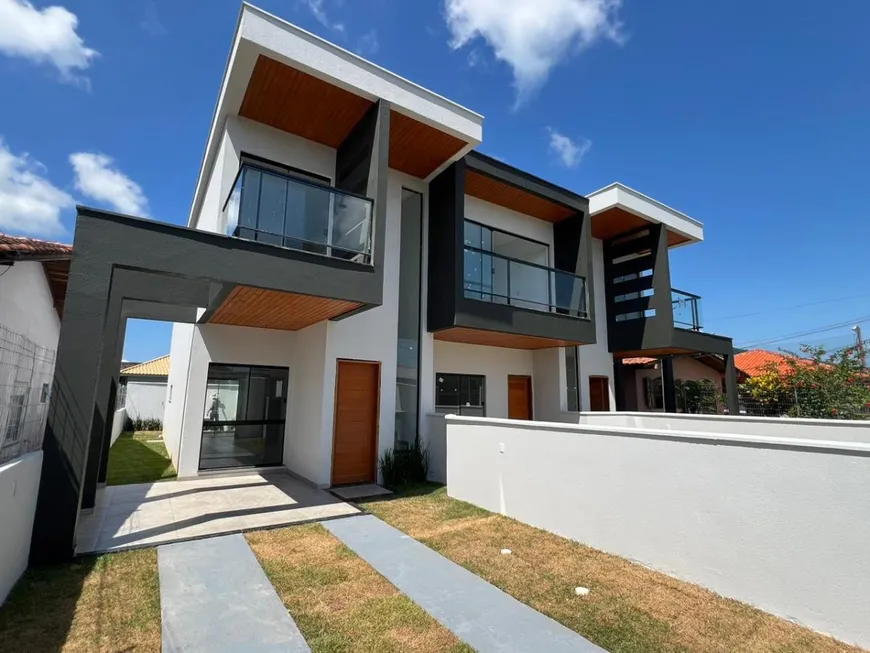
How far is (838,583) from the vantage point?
3164 mm

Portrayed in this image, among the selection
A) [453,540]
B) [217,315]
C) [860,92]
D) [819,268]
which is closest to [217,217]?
[217,315]

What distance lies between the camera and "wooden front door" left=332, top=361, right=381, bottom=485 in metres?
8.20

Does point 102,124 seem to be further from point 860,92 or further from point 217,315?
point 860,92

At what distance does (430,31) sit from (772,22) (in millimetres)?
7073

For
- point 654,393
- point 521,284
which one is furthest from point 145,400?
point 654,393

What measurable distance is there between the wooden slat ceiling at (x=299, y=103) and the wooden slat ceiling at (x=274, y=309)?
3537mm

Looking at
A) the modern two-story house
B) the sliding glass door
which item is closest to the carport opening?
the modern two-story house

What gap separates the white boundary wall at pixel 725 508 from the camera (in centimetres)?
317

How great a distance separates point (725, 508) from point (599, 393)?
9.64 meters

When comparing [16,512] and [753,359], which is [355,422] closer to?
[16,512]

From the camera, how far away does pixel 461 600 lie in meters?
3.72

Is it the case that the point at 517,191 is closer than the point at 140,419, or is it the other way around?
the point at 517,191

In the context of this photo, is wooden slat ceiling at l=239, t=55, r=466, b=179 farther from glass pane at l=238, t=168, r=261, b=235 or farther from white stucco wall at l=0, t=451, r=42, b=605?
white stucco wall at l=0, t=451, r=42, b=605

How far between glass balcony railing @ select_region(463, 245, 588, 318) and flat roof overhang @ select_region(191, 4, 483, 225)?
2.37 metres
